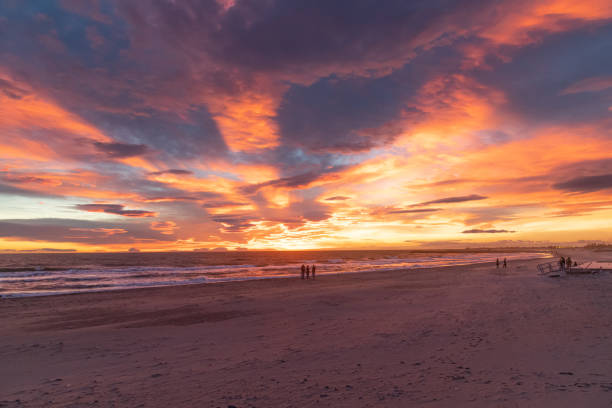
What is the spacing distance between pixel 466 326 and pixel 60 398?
13372mm

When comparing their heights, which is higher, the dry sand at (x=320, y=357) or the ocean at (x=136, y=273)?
the dry sand at (x=320, y=357)

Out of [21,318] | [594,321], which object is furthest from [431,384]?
[21,318]

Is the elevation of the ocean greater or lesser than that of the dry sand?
lesser

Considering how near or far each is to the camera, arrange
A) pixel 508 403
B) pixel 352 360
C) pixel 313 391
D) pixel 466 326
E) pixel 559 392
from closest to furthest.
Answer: pixel 508 403 → pixel 559 392 → pixel 313 391 → pixel 352 360 → pixel 466 326

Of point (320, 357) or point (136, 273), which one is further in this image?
point (136, 273)

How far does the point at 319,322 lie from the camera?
15.1m

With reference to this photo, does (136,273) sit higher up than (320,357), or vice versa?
(320,357)

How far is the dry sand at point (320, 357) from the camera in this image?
7273 mm

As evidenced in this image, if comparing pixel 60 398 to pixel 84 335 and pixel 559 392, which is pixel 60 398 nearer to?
pixel 84 335

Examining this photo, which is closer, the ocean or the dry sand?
the dry sand

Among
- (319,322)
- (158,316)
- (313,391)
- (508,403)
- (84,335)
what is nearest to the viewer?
(508,403)

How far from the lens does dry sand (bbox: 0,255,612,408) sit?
23.9 feet

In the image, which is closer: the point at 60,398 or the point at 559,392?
the point at 559,392

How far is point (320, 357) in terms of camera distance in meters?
9.91
